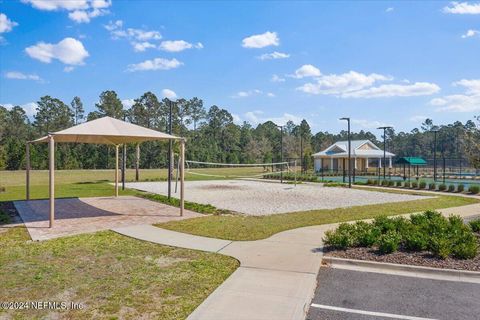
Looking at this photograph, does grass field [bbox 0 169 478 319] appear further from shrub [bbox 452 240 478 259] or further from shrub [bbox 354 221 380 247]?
shrub [bbox 452 240 478 259]

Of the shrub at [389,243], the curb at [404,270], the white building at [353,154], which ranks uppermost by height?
the white building at [353,154]

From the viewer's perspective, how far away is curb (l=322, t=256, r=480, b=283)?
5.92m

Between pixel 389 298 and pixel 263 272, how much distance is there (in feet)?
→ 5.99

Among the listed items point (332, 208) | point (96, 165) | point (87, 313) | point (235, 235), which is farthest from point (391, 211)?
point (96, 165)

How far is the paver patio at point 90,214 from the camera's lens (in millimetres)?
9305

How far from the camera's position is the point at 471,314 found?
14.8ft

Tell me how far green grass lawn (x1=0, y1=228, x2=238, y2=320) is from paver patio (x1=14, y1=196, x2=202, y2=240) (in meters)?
1.16

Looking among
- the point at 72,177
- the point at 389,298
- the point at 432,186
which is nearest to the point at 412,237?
the point at 389,298

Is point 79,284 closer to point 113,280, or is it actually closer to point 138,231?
point 113,280

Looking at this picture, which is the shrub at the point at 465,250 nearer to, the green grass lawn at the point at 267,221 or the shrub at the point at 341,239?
the shrub at the point at 341,239

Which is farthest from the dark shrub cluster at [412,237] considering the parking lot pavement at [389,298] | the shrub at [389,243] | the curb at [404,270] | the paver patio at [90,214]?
the paver patio at [90,214]

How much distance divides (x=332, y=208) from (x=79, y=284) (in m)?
9.77

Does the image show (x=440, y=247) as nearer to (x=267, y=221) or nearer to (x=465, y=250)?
(x=465, y=250)

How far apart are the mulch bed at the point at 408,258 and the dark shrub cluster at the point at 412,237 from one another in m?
0.11
